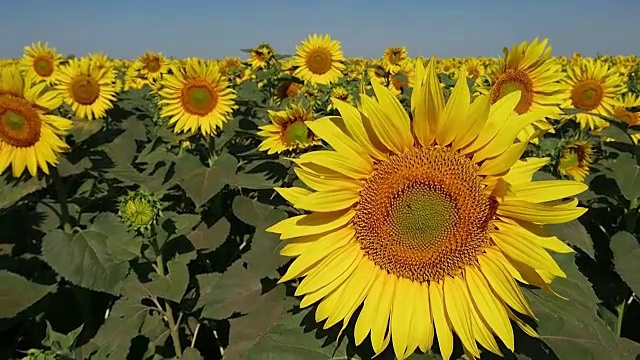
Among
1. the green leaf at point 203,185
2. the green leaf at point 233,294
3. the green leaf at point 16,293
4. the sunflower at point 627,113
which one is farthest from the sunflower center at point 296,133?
the sunflower at point 627,113

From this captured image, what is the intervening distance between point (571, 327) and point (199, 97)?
369cm

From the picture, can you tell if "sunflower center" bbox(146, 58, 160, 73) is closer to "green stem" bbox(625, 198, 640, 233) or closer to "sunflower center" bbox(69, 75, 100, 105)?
"sunflower center" bbox(69, 75, 100, 105)

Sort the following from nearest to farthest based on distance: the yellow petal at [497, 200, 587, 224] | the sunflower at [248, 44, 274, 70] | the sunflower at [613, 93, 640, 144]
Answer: the yellow petal at [497, 200, 587, 224] → the sunflower at [613, 93, 640, 144] → the sunflower at [248, 44, 274, 70]

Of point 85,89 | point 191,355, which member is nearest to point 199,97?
point 85,89

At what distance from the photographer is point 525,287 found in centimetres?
164

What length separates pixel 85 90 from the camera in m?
5.66

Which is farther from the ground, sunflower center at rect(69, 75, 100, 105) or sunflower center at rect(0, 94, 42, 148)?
sunflower center at rect(69, 75, 100, 105)

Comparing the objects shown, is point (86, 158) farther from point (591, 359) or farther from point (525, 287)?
point (591, 359)

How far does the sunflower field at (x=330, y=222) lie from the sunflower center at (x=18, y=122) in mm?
11

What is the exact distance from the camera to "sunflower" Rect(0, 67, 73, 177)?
311cm

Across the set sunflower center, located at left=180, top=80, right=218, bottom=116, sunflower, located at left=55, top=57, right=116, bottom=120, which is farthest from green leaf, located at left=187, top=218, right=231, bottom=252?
sunflower, located at left=55, top=57, right=116, bottom=120

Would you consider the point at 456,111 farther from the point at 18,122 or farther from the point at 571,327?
the point at 18,122

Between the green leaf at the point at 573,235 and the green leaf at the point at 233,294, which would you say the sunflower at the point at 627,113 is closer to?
the green leaf at the point at 573,235

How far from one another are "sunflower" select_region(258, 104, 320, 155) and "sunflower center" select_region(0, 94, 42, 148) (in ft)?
4.01
